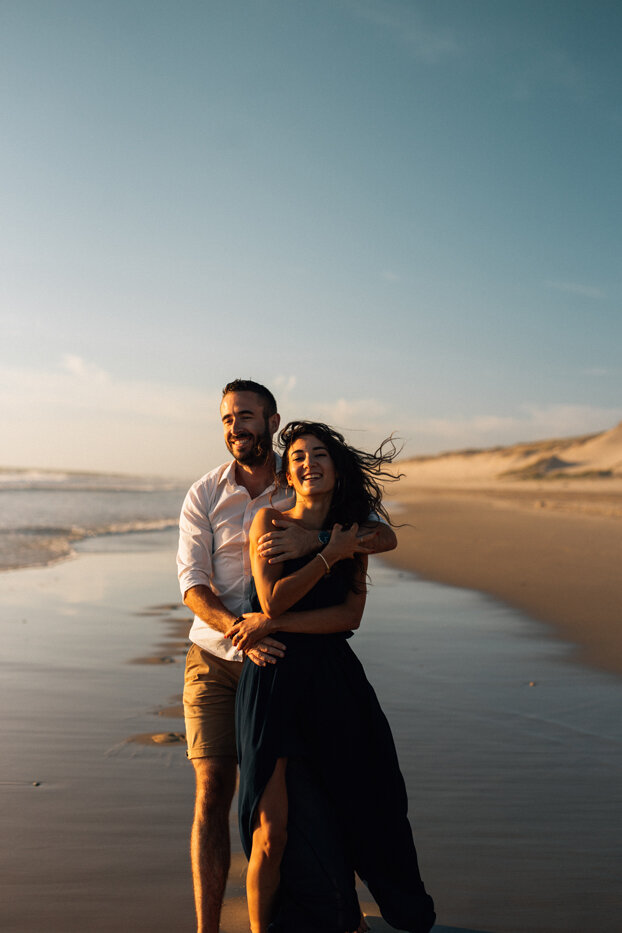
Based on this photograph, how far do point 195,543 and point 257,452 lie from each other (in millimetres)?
431

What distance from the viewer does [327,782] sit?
280 cm

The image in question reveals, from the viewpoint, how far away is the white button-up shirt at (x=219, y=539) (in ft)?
10.5

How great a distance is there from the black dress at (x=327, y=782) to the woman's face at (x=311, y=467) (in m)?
0.29

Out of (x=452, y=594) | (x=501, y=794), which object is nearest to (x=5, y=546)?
(x=452, y=594)

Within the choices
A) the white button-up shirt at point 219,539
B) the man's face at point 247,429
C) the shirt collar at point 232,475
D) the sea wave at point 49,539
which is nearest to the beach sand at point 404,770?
the white button-up shirt at point 219,539

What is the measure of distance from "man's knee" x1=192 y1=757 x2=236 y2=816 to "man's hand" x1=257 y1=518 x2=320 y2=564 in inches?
33.3

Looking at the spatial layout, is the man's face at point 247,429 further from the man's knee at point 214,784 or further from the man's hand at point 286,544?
the man's knee at point 214,784

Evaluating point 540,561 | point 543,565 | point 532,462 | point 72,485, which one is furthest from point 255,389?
point 532,462

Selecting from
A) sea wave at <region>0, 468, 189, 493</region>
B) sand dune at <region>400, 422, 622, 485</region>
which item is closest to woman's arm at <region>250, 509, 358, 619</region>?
sea wave at <region>0, 468, 189, 493</region>

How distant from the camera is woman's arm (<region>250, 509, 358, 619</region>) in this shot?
9.14 ft

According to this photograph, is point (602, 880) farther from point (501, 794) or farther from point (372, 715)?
point (372, 715)

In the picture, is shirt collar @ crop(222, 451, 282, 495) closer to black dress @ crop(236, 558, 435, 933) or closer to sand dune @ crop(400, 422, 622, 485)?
black dress @ crop(236, 558, 435, 933)

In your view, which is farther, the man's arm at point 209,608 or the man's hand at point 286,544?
the man's arm at point 209,608

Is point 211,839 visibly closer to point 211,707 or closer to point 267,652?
point 211,707
